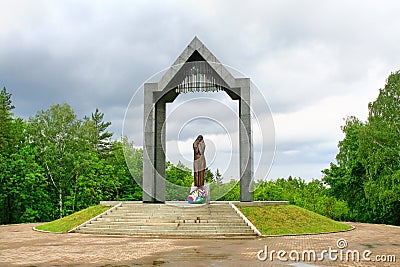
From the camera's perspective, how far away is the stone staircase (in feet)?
51.9

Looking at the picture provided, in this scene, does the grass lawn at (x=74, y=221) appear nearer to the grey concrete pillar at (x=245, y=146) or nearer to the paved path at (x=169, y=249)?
the paved path at (x=169, y=249)

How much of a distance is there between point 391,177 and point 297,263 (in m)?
17.1

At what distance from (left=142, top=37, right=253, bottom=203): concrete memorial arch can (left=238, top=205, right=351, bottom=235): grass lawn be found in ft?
5.66

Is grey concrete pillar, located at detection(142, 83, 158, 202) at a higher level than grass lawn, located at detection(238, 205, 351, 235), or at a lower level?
higher

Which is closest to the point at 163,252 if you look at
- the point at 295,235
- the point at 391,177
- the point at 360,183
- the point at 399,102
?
the point at 295,235

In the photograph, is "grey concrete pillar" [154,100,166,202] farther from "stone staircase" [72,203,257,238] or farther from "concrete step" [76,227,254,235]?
"concrete step" [76,227,254,235]

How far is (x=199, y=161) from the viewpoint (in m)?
20.4

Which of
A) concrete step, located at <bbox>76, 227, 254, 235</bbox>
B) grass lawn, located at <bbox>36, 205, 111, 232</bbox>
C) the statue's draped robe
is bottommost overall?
concrete step, located at <bbox>76, 227, 254, 235</bbox>

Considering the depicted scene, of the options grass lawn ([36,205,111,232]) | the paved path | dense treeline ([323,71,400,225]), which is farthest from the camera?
dense treeline ([323,71,400,225])

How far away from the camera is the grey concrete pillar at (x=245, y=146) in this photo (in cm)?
1995

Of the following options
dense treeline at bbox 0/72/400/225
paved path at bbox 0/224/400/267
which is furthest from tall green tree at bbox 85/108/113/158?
paved path at bbox 0/224/400/267

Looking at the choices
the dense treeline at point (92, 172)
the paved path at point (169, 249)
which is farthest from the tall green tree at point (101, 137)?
the paved path at point (169, 249)

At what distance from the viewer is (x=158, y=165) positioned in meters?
22.0

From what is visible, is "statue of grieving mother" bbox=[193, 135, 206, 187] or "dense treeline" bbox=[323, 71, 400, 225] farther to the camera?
"dense treeline" bbox=[323, 71, 400, 225]
